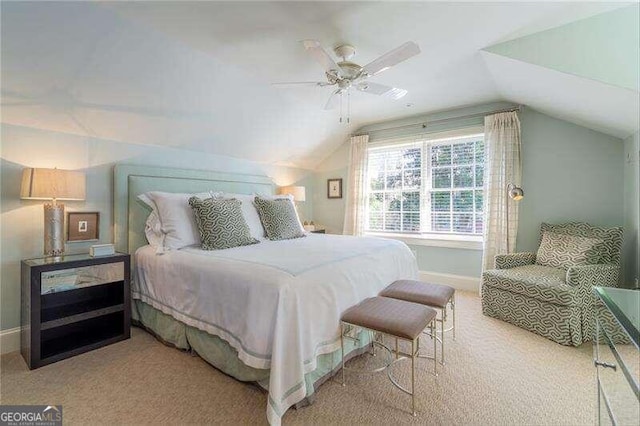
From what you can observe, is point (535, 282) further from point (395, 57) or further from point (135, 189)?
point (135, 189)

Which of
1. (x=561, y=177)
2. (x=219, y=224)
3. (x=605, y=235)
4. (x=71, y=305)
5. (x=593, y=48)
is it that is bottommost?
(x=71, y=305)

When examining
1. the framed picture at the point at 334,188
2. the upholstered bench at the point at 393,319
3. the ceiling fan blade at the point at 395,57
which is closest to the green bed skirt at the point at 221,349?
the upholstered bench at the point at 393,319

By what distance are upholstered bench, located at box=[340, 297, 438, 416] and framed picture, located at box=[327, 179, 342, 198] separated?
10.8ft

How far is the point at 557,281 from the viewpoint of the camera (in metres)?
2.59

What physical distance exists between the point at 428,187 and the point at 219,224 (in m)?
3.11

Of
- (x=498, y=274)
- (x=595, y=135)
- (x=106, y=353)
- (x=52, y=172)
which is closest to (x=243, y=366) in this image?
(x=106, y=353)

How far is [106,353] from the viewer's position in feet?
7.45

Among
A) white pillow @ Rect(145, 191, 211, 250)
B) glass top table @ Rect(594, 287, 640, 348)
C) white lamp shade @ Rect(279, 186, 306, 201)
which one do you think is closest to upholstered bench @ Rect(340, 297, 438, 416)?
glass top table @ Rect(594, 287, 640, 348)

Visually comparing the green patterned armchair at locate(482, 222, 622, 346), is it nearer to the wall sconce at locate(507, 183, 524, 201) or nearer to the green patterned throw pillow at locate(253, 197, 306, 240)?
the wall sconce at locate(507, 183, 524, 201)

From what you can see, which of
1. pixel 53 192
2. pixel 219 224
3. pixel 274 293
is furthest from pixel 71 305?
pixel 274 293

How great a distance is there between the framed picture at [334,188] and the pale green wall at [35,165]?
2.88 m

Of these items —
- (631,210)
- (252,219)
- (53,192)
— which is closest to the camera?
(53,192)

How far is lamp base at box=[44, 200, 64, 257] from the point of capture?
232cm

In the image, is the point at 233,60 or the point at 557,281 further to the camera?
the point at 233,60
